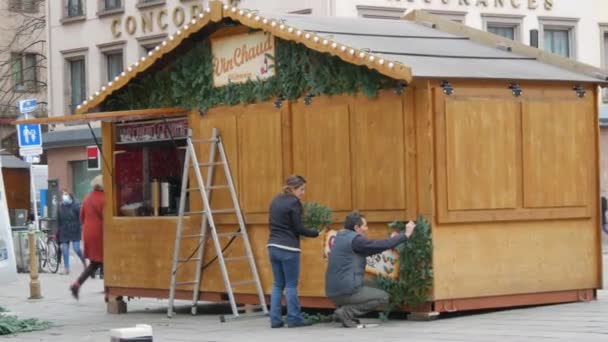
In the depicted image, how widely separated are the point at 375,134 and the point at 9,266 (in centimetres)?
615

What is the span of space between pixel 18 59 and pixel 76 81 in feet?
45.7

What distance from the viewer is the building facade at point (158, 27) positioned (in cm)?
3891

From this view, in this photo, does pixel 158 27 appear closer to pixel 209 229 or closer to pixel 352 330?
pixel 209 229

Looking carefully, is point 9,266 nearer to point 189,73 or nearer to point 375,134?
point 189,73

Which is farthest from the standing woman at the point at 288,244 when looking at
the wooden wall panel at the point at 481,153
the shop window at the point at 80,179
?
the shop window at the point at 80,179

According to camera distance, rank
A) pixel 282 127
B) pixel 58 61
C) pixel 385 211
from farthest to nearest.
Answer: pixel 58 61, pixel 282 127, pixel 385 211

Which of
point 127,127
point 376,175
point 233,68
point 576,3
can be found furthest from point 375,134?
point 576,3

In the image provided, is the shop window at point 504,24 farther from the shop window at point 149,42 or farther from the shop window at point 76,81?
the shop window at point 76,81

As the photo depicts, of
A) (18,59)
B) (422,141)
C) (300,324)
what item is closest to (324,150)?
(422,141)

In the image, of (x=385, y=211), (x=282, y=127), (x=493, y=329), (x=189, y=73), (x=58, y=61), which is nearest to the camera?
(x=493, y=329)

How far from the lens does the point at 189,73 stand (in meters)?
18.9

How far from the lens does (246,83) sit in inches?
710

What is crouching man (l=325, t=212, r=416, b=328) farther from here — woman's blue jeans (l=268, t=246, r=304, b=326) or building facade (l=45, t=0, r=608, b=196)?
building facade (l=45, t=0, r=608, b=196)

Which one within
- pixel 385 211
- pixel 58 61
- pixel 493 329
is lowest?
pixel 493 329
